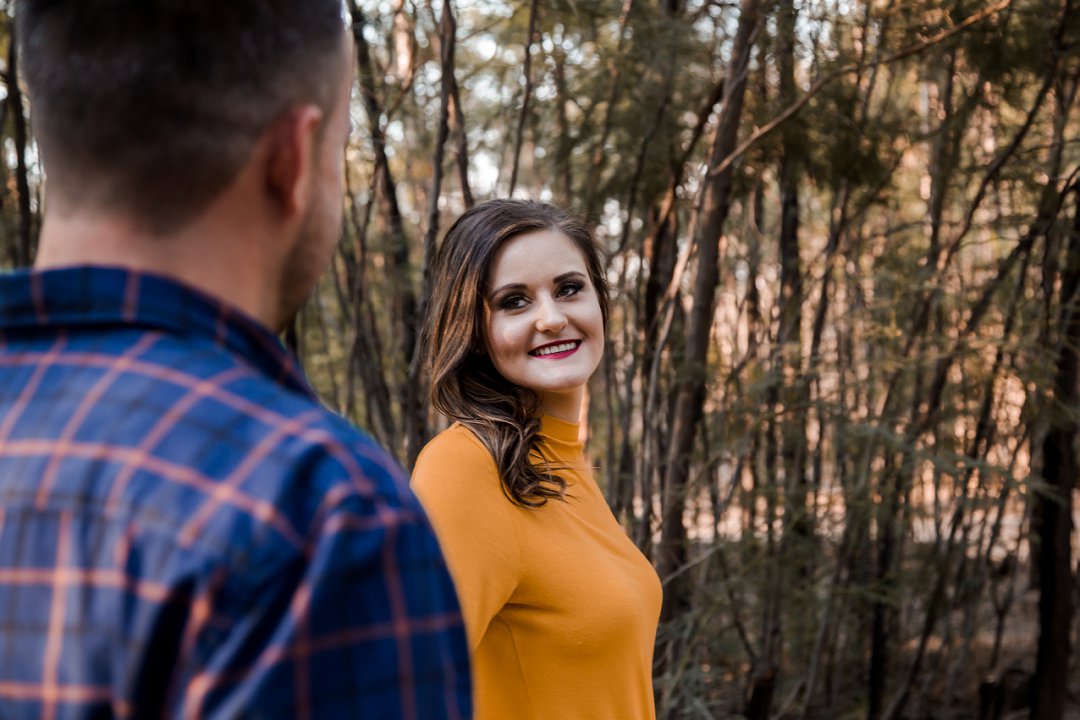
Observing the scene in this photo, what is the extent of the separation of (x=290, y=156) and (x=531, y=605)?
84 cm

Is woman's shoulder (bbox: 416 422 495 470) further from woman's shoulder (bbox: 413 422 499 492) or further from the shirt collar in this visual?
the shirt collar

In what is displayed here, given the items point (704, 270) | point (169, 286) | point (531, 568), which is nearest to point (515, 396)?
point (531, 568)

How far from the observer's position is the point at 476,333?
154 centimetres

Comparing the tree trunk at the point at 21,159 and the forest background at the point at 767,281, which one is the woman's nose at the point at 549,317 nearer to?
the forest background at the point at 767,281

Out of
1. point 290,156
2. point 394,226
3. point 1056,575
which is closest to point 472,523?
point 290,156

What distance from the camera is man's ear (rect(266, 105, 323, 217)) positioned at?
600mm

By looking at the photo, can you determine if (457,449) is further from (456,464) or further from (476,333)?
(476,333)

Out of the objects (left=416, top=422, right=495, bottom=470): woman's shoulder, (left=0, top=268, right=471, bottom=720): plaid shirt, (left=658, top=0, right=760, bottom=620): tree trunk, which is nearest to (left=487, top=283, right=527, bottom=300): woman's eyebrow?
(left=416, top=422, right=495, bottom=470): woman's shoulder

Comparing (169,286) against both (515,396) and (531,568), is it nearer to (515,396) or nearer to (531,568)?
(531,568)

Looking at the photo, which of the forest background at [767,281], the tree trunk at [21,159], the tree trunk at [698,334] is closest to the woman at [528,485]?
the forest background at [767,281]

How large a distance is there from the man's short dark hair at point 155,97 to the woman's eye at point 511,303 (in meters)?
0.95

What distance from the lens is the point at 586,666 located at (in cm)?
132

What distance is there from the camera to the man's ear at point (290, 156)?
0.60m

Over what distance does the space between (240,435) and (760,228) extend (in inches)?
144
